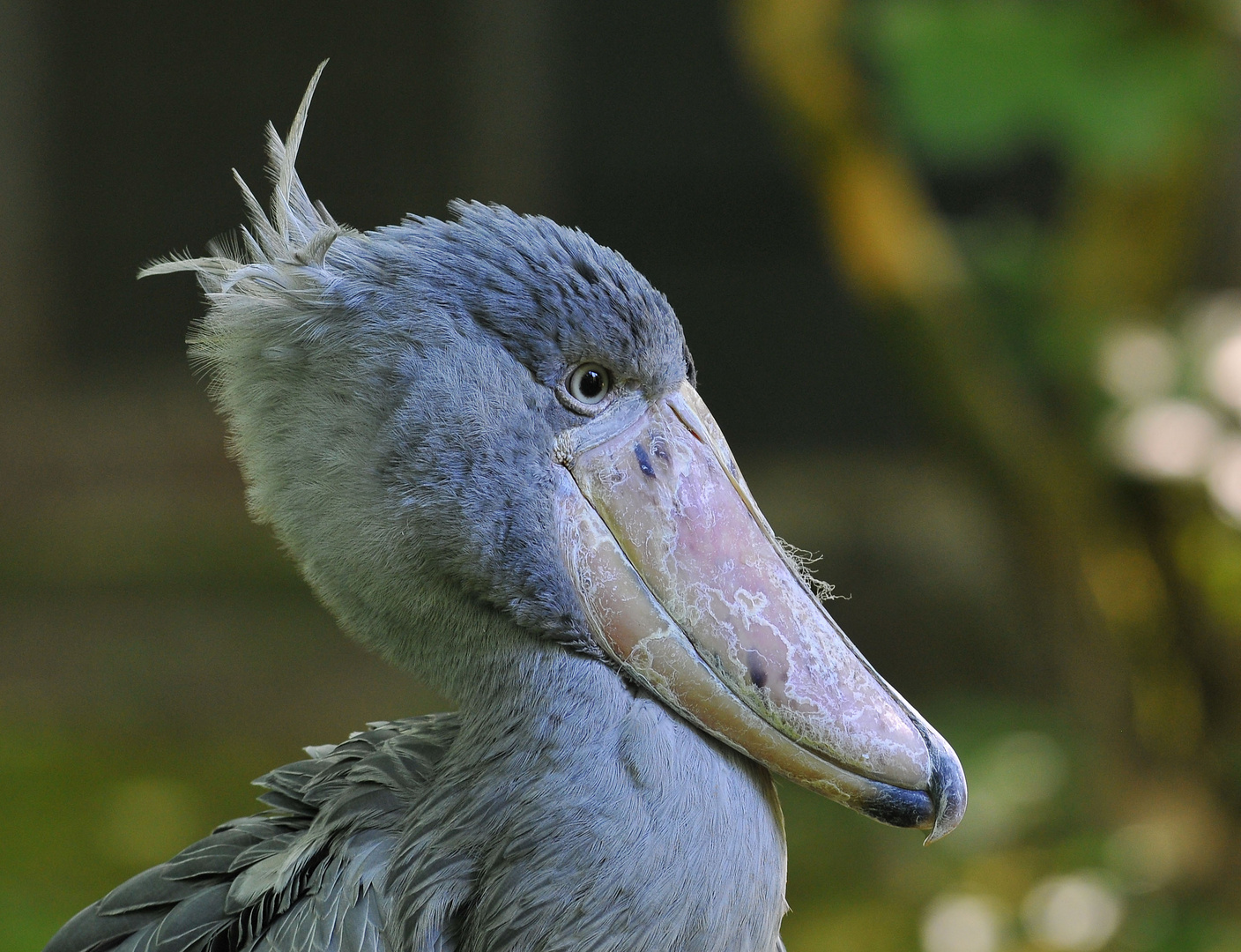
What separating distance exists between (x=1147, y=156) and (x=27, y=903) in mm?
3369

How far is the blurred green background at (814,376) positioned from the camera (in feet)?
10.0

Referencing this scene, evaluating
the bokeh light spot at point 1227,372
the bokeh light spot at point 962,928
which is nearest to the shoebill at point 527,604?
the bokeh light spot at point 1227,372

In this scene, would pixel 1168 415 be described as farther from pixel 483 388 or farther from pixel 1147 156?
pixel 483 388

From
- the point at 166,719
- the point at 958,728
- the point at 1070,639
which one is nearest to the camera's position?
the point at 1070,639

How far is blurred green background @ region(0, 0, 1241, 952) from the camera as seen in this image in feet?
10.0

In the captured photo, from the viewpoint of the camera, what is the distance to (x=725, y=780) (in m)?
1.17

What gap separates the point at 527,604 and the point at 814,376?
4.31 meters

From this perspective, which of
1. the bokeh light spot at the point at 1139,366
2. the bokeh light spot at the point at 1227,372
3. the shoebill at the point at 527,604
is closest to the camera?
the shoebill at the point at 527,604

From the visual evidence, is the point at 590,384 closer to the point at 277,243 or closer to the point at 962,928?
the point at 277,243

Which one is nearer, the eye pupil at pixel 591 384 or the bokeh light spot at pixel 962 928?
the eye pupil at pixel 591 384

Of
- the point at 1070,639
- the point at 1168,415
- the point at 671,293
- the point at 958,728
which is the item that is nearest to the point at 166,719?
the point at 671,293

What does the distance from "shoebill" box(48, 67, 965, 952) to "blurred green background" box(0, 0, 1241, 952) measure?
6.22ft

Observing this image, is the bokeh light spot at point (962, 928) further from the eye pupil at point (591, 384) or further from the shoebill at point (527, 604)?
the eye pupil at point (591, 384)

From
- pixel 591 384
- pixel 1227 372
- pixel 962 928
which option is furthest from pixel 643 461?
pixel 962 928
